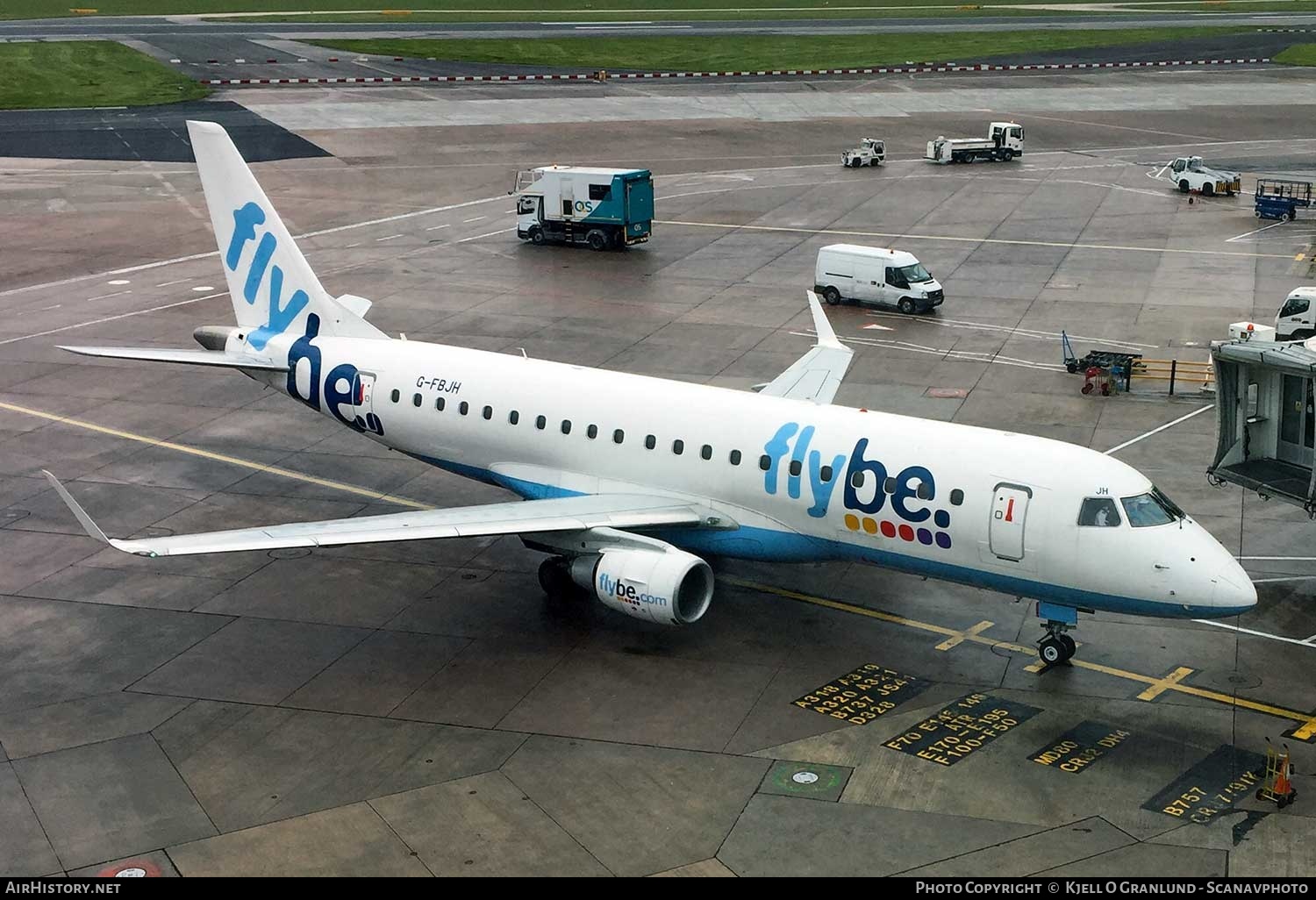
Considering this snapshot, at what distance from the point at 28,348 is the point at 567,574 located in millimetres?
33116

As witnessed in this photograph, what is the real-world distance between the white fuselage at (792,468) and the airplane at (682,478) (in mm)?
43

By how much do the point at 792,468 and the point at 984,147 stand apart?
74494 millimetres

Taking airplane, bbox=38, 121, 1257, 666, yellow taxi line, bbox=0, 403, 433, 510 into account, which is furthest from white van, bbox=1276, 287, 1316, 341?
yellow taxi line, bbox=0, 403, 433, 510

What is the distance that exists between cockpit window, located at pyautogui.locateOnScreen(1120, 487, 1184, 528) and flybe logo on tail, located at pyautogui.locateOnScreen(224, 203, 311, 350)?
2268 centimetres

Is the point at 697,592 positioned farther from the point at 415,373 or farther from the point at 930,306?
the point at 930,306

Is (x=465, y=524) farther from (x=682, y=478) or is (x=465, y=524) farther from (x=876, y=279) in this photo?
(x=876, y=279)

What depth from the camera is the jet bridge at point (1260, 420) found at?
35094mm

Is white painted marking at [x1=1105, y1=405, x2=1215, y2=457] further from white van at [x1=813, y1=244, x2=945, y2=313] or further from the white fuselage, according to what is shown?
white van at [x1=813, y1=244, x2=945, y2=313]

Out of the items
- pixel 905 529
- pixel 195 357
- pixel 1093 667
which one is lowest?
pixel 1093 667

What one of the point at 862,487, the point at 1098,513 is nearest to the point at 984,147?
the point at 862,487

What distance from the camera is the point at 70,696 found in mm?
29688

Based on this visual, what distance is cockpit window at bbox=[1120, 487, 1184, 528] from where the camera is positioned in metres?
28.6

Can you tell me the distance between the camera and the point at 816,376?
40094 millimetres

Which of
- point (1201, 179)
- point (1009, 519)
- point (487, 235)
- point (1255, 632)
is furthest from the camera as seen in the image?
point (1201, 179)
